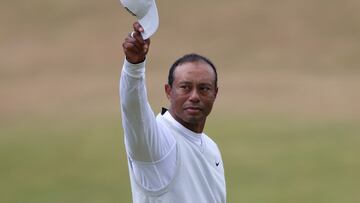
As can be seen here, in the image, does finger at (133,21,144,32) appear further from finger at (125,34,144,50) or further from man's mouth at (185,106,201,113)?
man's mouth at (185,106,201,113)

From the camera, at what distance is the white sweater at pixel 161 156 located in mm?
3998

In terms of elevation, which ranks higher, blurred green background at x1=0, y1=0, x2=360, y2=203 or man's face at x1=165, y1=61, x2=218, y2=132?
blurred green background at x1=0, y1=0, x2=360, y2=203

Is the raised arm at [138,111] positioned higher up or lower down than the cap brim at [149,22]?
lower down

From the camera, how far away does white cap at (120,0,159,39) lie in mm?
3697

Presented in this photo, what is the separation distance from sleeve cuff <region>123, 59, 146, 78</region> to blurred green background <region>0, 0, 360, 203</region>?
1030 cm

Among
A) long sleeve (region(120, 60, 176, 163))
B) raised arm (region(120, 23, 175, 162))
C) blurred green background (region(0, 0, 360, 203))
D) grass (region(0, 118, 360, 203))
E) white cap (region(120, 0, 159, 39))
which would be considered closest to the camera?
white cap (region(120, 0, 159, 39))

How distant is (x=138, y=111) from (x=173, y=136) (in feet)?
1.33

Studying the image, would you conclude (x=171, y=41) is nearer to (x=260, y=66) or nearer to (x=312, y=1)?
(x=260, y=66)

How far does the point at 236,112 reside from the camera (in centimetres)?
2003

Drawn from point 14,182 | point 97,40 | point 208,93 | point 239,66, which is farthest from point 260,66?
point 208,93

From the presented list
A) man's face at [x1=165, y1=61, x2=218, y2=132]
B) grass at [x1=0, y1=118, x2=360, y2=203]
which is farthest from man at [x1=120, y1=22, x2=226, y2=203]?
grass at [x1=0, y1=118, x2=360, y2=203]

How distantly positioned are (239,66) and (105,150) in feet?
21.6

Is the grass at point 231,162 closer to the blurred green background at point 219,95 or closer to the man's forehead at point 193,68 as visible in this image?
the blurred green background at point 219,95

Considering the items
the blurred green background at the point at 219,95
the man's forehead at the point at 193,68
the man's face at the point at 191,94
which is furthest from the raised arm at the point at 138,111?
the blurred green background at the point at 219,95
